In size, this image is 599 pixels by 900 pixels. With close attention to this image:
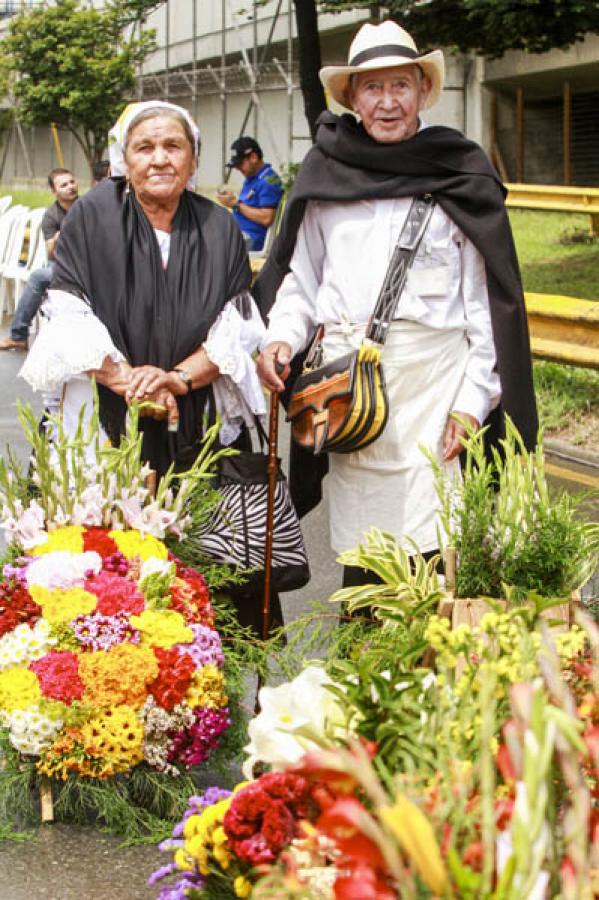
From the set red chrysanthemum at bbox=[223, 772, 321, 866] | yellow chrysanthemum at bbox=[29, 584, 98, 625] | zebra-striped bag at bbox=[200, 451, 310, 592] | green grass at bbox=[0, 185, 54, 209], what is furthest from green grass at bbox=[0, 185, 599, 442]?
green grass at bbox=[0, 185, 54, 209]

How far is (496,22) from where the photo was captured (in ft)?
44.6

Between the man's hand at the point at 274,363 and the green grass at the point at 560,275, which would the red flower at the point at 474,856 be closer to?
the man's hand at the point at 274,363

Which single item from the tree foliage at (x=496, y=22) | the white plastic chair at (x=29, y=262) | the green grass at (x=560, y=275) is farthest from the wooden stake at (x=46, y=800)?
the white plastic chair at (x=29, y=262)

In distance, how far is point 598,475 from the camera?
8945 millimetres

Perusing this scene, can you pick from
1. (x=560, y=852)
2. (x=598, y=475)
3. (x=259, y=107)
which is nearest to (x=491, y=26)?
(x=598, y=475)

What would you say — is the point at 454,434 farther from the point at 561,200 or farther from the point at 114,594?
the point at 561,200

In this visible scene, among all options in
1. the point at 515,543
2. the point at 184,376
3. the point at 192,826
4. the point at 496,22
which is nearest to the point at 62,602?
the point at 184,376

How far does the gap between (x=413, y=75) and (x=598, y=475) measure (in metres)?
4.63

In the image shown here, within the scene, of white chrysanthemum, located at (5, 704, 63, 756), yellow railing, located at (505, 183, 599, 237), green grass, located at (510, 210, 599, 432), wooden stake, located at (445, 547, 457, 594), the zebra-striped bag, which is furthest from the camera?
yellow railing, located at (505, 183, 599, 237)

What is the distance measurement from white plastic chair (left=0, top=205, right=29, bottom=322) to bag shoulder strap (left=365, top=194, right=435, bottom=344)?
1471 cm

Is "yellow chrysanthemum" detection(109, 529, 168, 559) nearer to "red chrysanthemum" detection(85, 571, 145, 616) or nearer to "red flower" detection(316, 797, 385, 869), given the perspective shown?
"red chrysanthemum" detection(85, 571, 145, 616)

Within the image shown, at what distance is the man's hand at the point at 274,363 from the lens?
15.6 ft

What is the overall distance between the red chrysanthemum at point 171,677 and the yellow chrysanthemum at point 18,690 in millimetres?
302

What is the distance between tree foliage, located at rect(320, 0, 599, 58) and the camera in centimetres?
1329
